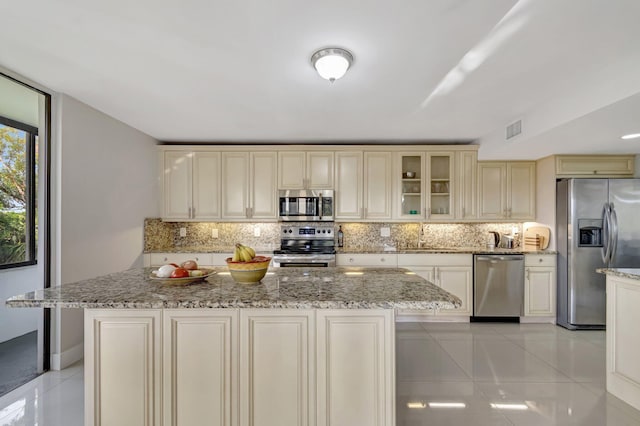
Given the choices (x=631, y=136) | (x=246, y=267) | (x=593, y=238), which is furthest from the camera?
(x=593, y=238)

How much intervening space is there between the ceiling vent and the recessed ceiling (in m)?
0.08

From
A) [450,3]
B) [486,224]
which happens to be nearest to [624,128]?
[486,224]

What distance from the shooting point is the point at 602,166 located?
381cm

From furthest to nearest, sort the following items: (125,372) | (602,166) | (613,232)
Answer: (602,166)
(613,232)
(125,372)

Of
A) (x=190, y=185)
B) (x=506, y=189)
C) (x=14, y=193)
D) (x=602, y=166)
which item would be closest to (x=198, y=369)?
(x=14, y=193)

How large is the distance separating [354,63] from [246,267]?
1549 mm

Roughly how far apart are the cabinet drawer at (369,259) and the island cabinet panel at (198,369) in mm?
2549

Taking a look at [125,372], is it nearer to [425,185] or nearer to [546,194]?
[425,185]

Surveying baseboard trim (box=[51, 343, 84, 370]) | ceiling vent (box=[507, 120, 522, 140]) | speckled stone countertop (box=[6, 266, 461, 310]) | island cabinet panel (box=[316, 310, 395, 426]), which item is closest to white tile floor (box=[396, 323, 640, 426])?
island cabinet panel (box=[316, 310, 395, 426])

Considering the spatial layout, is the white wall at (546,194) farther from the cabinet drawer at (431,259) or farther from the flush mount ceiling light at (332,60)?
the flush mount ceiling light at (332,60)

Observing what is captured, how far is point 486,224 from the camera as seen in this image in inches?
180

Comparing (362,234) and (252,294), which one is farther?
(362,234)

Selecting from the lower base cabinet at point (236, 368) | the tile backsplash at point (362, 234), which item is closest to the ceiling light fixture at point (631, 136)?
the tile backsplash at point (362, 234)

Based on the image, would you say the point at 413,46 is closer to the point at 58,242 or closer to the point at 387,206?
the point at 387,206
